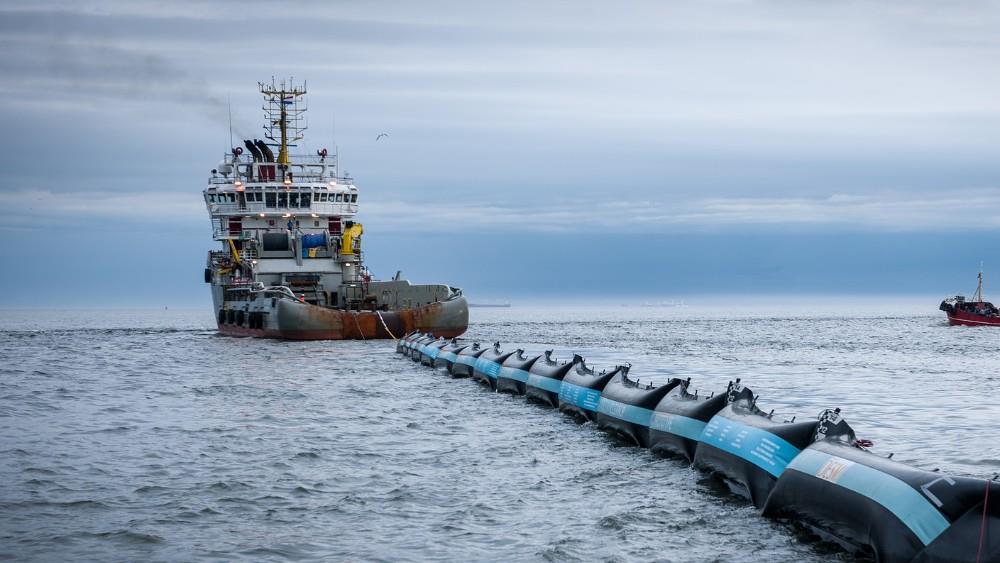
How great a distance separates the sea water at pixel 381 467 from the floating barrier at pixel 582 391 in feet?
1.96

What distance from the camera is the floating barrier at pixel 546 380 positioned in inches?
1081

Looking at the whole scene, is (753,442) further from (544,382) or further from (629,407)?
(544,382)

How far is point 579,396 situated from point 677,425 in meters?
6.67

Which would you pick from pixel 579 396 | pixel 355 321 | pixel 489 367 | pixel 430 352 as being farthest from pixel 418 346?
pixel 579 396

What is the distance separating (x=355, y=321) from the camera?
192 ft

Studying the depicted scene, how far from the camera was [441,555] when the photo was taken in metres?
12.2

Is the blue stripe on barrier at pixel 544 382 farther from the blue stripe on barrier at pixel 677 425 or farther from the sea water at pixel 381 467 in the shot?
the blue stripe on barrier at pixel 677 425

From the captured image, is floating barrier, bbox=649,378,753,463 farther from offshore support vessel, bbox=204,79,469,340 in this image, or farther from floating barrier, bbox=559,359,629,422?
offshore support vessel, bbox=204,79,469,340

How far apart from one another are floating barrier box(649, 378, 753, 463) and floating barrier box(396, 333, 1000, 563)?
0.02 meters

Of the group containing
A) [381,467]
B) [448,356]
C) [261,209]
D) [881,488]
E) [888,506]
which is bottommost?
[381,467]

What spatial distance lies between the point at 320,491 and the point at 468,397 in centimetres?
1578

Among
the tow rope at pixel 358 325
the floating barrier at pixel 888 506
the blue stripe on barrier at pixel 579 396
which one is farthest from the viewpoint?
the tow rope at pixel 358 325

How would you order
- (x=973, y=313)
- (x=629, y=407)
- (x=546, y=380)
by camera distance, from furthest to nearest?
(x=973, y=313)
(x=546, y=380)
(x=629, y=407)

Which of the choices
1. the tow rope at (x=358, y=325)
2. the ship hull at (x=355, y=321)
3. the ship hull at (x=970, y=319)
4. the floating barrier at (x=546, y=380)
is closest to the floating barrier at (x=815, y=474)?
the floating barrier at (x=546, y=380)
